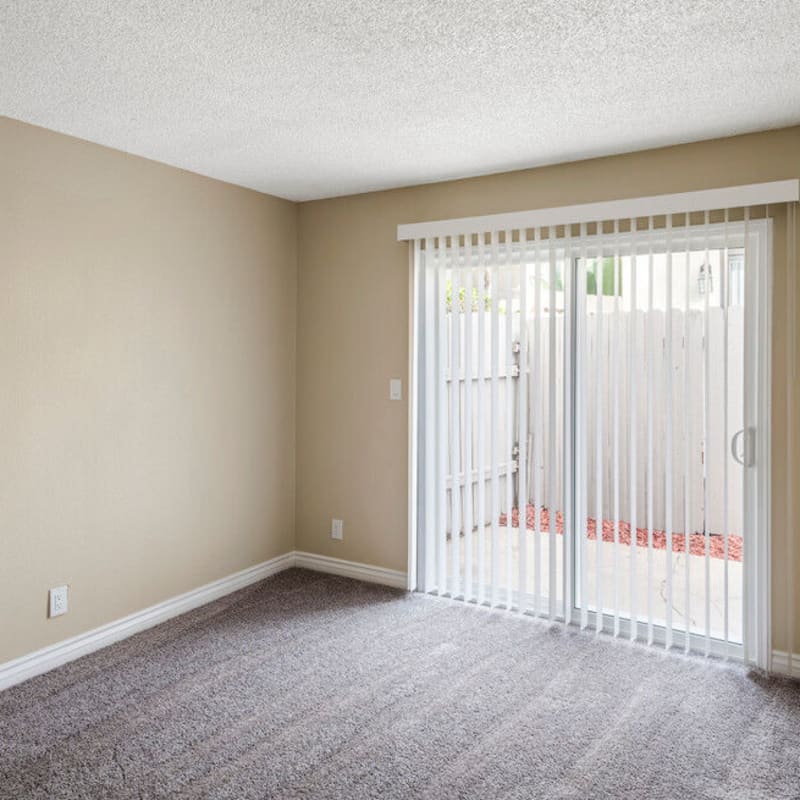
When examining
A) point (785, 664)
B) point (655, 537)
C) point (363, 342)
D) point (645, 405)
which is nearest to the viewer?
point (785, 664)

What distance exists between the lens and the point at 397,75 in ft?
8.61

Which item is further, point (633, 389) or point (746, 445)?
point (633, 389)

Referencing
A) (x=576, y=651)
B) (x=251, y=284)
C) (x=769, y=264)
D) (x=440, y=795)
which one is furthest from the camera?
(x=251, y=284)

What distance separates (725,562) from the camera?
133 inches

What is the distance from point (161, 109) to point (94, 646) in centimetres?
244

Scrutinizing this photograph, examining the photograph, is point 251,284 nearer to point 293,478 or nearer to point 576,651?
point 293,478

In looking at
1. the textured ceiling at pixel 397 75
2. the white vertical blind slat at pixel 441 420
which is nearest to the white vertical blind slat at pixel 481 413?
the white vertical blind slat at pixel 441 420

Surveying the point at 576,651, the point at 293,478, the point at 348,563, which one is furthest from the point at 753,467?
the point at 293,478

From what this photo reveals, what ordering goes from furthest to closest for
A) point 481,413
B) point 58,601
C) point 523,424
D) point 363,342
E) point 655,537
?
1. point 363,342
2. point 481,413
3. point 523,424
4. point 655,537
5. point 58,601

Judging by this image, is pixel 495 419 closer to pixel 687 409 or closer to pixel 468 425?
pixel 468 425

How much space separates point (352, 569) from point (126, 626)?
1.40 metres

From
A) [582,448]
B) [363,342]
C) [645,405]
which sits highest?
[363,342]

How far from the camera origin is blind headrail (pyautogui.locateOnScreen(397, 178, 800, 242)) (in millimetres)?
3168

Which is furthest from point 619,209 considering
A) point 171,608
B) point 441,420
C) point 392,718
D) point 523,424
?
point 171,608
